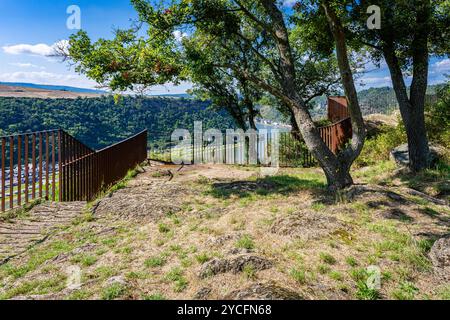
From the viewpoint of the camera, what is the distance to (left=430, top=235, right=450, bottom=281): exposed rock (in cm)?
328

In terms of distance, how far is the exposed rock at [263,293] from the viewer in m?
2.85

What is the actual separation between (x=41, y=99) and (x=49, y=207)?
232 feet

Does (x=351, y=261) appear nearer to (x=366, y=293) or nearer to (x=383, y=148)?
(x=366, y=293)

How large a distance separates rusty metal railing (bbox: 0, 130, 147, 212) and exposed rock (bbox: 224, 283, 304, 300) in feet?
15.1

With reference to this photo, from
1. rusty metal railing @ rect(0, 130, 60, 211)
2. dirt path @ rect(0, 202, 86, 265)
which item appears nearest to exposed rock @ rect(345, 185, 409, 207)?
dirt path @ rect(0, 202, 86, 265)

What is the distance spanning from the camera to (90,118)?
2468 inches

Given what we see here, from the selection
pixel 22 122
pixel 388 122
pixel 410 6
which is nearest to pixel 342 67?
pixel 410 6

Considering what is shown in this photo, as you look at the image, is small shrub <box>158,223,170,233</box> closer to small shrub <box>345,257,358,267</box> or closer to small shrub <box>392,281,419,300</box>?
small shrub <box>345,257,358,267</box>

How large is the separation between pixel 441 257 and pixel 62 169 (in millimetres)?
7118

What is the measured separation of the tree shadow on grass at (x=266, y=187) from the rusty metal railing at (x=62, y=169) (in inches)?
126

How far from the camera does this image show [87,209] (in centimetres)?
675

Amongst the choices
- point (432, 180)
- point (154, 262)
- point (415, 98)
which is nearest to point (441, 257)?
point (154, 262)

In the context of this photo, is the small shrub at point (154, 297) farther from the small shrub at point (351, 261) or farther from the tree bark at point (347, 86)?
the tree bark at point (347, 86)
